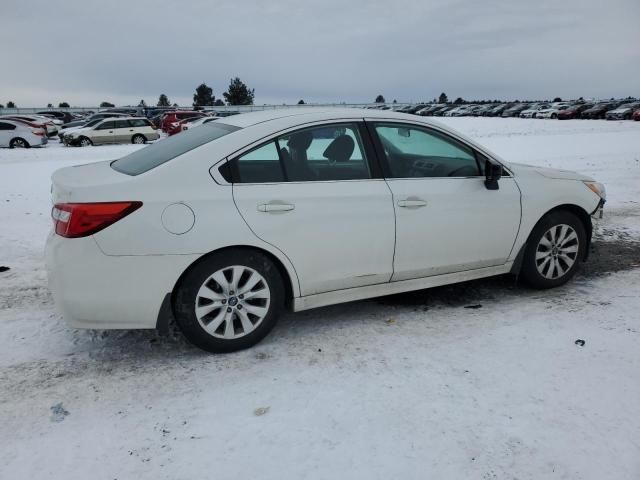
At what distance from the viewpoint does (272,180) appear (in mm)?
3557

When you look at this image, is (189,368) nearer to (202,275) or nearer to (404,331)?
(202,275)

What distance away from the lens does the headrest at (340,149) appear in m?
3.87

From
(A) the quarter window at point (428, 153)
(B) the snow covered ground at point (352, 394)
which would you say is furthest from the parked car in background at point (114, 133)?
(A) the quarter window at point (428, 153)

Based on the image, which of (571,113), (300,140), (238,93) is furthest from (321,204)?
(238,93)

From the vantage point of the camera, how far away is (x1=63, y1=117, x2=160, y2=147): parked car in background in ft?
78.4

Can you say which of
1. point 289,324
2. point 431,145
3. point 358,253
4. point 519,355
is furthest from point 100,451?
point 431,145

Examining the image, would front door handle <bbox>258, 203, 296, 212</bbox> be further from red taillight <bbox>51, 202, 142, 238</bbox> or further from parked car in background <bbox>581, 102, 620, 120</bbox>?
parked car in background <bbox>581, 102, 620, 120</bbox>

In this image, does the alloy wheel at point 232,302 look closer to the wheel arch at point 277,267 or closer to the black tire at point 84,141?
the wheel arch at point 277,267

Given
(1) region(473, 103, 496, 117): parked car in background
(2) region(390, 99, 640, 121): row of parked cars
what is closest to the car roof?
(2) region(390, 99, 640, 121): row of parked cars

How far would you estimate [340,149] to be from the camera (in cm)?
A: 390

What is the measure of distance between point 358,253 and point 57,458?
2184 millimetres

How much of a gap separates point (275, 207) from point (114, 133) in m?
23.5

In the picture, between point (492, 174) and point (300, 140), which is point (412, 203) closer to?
point (492, 174)

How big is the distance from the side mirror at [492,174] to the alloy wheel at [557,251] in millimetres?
752
